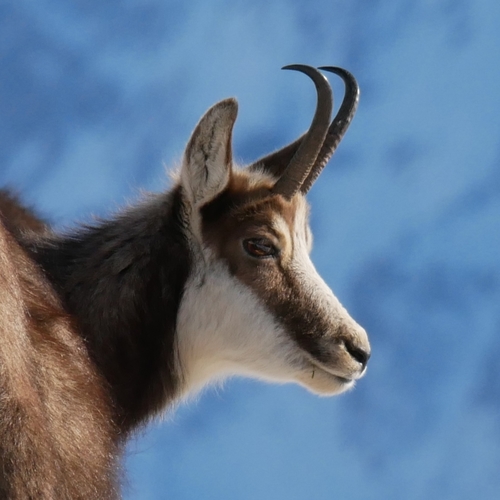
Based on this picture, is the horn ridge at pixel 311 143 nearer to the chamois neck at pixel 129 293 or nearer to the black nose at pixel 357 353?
the chamois neck at pixel 129 293

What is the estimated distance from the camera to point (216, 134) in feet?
20.9

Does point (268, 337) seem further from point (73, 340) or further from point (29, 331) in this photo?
point (29, 331)

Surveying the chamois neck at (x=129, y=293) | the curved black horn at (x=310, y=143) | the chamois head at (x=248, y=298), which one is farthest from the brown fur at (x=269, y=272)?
the curved black horn at (x=310, y=143)

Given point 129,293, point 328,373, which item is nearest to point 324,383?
point 328,373

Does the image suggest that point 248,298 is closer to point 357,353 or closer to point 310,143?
point 357,353

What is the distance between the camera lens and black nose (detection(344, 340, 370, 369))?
672 cm

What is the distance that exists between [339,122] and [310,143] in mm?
604

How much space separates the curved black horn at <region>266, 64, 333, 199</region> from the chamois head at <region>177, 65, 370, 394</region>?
0.27 meters

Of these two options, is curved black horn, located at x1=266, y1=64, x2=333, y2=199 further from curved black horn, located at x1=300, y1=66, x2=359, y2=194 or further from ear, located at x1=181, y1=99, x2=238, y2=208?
ear, located at x1=181, y1=99, x2=238, y2=208

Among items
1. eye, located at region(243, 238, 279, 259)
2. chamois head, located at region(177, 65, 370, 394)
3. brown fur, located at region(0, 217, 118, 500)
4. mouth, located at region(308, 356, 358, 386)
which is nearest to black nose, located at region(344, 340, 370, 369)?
chamois head, located at region(177, 65, 370, 394)

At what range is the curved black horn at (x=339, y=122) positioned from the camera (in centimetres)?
757

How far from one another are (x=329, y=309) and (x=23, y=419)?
2883 millimetres

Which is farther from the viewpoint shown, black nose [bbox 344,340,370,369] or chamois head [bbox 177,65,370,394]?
black nose [bbox 344,340,370,369]

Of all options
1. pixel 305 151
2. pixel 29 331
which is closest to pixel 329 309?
pixel 305 151
